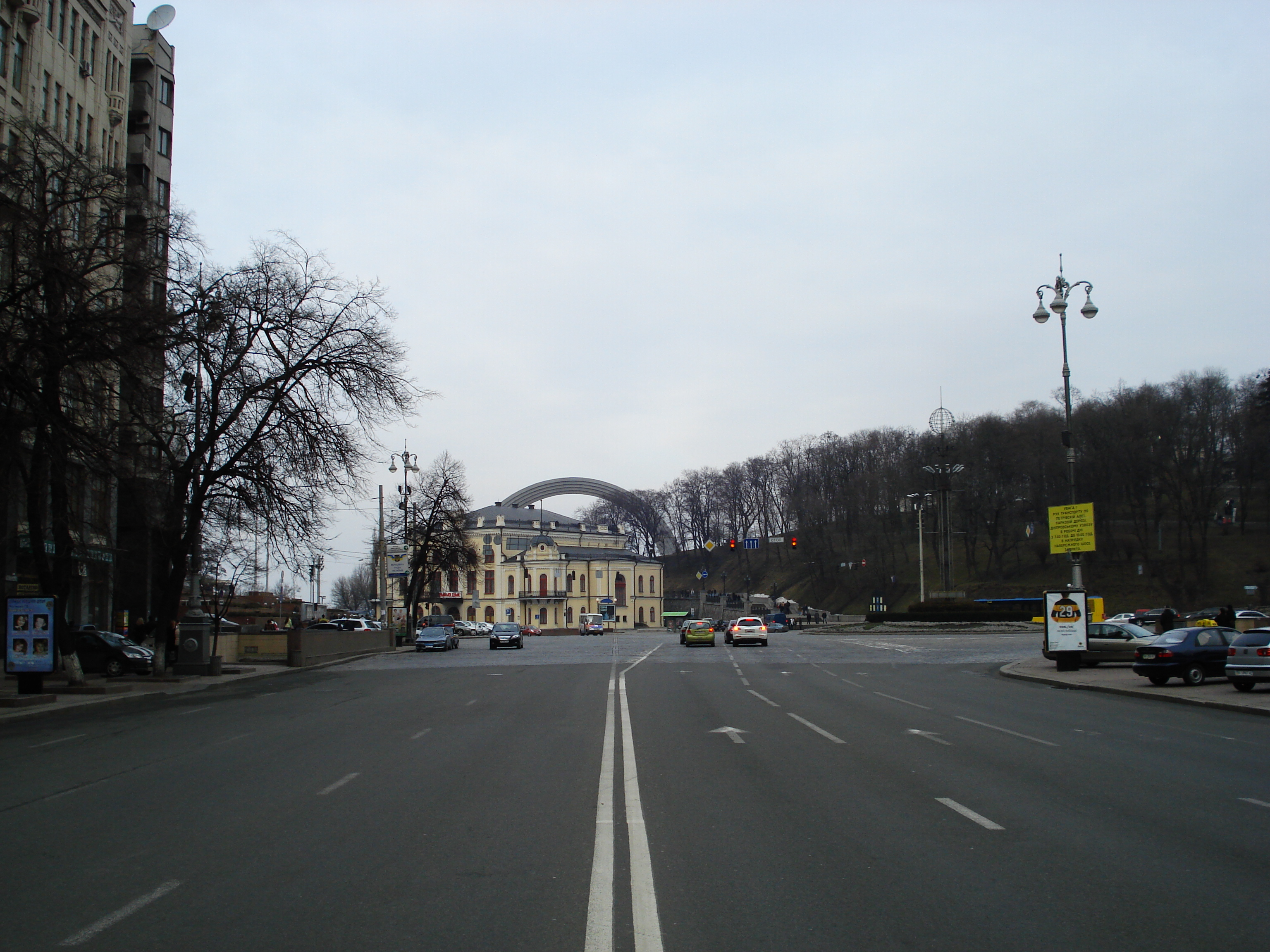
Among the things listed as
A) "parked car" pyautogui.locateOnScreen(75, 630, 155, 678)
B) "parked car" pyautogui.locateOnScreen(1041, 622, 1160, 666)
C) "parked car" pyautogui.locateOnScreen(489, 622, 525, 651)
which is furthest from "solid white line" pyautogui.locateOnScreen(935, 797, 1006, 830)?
"parked car" pyautogui.locateOnScreen(489, 622, 525, 651)

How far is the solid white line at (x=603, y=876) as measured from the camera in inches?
222

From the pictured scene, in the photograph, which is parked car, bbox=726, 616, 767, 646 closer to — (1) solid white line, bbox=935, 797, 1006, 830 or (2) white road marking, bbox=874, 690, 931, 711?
(2) white road marking, bbox=874, 690, 931, 711

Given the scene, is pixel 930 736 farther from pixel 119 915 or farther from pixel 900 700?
pixel 119 915


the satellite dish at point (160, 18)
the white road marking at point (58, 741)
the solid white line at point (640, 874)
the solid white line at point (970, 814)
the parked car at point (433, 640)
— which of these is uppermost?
the satellite dish at point (160, 18)

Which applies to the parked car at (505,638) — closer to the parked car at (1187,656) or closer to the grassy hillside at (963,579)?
the parked car at (1187,656)

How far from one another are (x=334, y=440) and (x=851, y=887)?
84.4ft

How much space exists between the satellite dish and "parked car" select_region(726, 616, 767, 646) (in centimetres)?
4576

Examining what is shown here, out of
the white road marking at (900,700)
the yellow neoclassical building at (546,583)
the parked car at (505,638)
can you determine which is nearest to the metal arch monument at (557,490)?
the yellow neoclassical building at (546,583)

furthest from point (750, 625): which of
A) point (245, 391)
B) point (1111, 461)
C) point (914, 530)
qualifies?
point (914, 530)

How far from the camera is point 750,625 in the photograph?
2159 inches

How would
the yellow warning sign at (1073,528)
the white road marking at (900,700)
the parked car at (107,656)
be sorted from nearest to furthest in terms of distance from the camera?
the white road marking at (900,700), the yellow warning sign at (1073,528), the parked car at (107,656)

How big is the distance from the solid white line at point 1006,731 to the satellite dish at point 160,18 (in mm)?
56607

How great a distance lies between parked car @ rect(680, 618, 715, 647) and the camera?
178ft

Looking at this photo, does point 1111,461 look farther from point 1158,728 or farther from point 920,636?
point 1158,728
